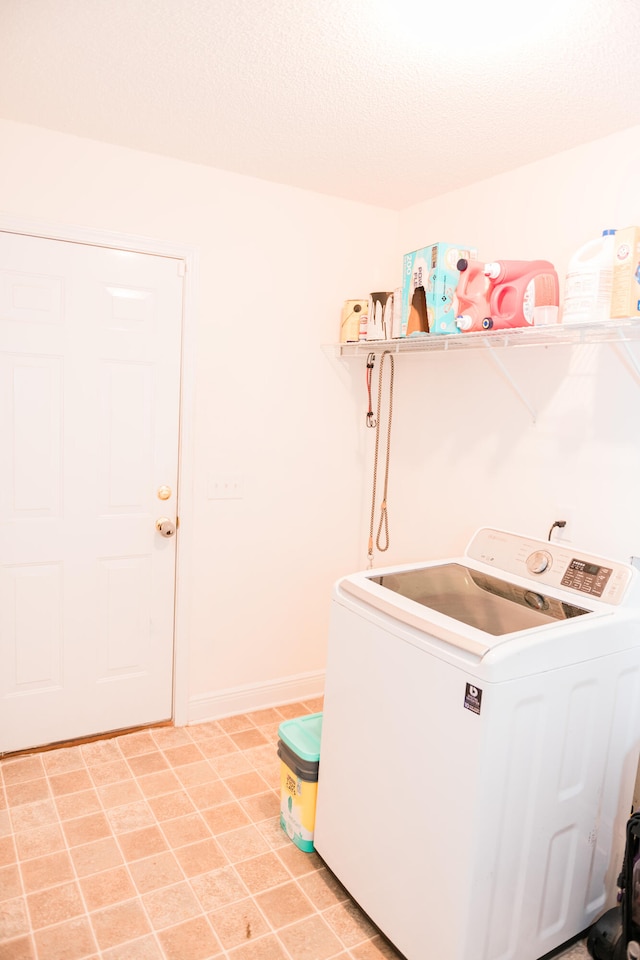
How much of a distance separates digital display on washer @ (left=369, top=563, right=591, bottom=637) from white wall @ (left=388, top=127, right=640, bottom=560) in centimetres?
41

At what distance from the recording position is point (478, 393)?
2.62 meters

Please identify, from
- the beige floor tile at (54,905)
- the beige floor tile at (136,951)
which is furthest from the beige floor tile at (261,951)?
the beige floor tile at (54,905)

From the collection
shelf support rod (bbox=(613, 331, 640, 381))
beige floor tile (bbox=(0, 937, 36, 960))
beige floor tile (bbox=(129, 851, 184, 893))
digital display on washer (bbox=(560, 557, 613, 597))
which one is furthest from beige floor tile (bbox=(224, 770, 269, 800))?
shelf support rod (bbox=(613, 331, 640, 381))

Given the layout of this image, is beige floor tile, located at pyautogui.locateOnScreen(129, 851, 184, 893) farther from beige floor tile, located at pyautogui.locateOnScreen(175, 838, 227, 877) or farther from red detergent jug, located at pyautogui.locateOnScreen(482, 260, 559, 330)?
red detergent jug, located at pyautogui.locateOnScreen(482, 260, 559, 330)

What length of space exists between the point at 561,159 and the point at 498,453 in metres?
1.09

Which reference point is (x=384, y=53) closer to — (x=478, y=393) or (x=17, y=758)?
(x=478, y=393)

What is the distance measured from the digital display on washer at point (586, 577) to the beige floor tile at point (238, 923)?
133 cm

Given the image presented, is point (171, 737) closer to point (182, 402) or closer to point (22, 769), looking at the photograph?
point (22, 769)

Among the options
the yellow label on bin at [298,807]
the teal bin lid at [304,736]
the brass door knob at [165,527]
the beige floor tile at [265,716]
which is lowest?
the beige floor tile at [265,716]

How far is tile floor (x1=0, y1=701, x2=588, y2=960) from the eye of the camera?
1.74 metres

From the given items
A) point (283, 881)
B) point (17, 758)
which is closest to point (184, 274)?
point (17, 758)

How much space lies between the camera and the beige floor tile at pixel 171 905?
180cm

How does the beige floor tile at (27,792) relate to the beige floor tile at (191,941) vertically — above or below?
below

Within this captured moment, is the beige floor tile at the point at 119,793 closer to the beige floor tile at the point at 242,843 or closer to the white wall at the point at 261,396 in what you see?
the beige floor tile at the point at 242,843
